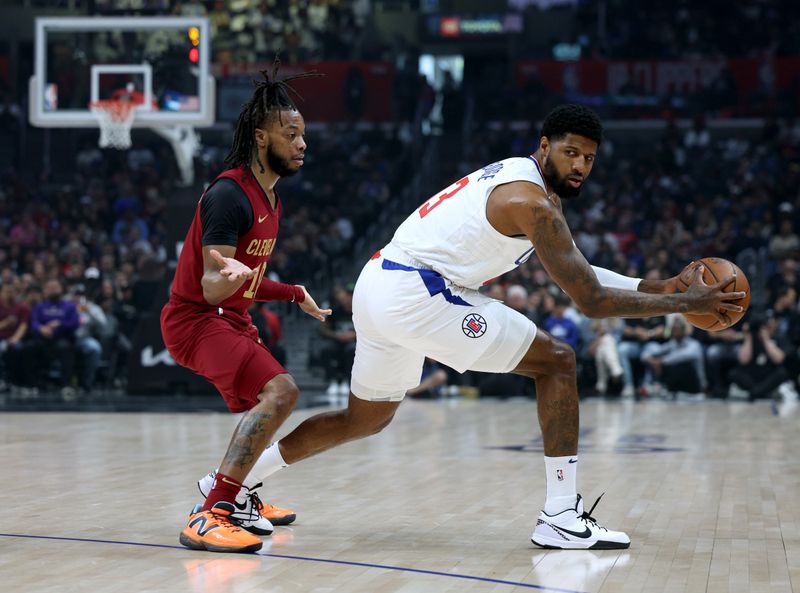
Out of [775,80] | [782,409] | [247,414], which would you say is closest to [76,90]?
[782,409]

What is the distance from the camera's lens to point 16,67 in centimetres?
2547

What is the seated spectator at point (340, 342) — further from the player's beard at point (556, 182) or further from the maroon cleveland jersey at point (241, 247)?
the player's beard at point (556, 182)

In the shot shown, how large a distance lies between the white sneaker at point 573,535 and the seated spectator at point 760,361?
10493 mm

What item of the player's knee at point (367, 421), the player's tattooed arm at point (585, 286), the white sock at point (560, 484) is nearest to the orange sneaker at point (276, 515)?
the player's knee at point (367, 421)

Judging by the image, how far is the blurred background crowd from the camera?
52.3ft

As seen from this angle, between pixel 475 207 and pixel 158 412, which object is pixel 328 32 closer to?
pixel 158 412

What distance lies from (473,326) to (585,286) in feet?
1.69

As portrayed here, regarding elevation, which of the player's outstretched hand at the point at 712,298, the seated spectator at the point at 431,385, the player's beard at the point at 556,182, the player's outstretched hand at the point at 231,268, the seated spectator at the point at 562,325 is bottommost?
the seated spectator at the point at 431,385

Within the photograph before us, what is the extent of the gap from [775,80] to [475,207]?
21.3m

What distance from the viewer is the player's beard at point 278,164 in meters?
5.48

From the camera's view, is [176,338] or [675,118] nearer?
[176,338]

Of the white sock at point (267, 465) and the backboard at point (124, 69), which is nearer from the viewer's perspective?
the white sock at point (267, 465)

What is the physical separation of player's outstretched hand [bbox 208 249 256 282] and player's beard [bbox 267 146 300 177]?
26.7 inches

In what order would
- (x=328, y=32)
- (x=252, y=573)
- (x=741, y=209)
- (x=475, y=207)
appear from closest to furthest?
(x=252, y=573) → (x=475, y=207) → (x=741, y=209) → (x=328, y=32)
